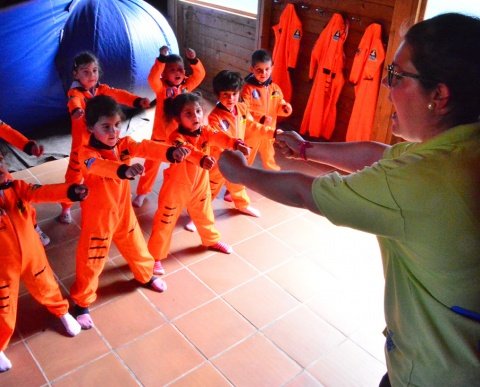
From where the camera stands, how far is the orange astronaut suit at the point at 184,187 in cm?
277

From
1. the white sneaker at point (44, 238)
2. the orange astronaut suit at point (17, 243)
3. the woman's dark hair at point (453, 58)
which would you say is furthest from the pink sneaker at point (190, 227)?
the woman's dark hair at point (453, 58)

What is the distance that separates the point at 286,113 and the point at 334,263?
139cm

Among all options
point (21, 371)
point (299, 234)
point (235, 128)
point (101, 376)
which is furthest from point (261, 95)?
point (21, 371)

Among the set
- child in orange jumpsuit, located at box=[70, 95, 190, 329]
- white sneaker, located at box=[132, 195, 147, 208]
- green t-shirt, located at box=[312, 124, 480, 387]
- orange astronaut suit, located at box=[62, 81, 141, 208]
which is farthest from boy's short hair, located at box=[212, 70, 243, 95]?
green t-shirt, located at box=[312, 124, 480, 387]

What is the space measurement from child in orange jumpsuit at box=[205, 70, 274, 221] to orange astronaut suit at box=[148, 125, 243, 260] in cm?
29

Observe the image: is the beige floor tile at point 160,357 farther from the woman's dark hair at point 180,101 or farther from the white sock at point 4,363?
the woman's dark hair at point 180,101

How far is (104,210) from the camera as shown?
7.73 ft

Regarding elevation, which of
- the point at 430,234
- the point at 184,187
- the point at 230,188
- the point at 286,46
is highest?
the point at 430,234

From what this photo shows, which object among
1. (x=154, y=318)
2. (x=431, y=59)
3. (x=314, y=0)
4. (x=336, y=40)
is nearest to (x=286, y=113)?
(x=336, y=40)

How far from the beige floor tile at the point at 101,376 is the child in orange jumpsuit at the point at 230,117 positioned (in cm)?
150

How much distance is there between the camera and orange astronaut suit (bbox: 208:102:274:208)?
327cm

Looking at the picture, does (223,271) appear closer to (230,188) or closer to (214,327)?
(214,327)

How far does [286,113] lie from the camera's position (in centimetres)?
388

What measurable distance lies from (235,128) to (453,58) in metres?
2.43
